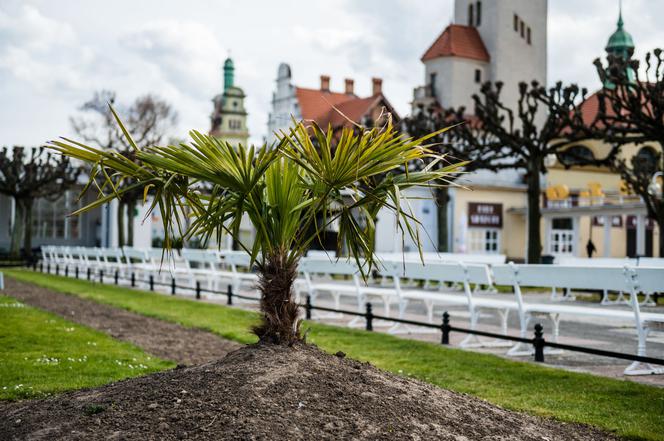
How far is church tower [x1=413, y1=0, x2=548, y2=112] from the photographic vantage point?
191ft

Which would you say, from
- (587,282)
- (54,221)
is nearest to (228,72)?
(54,221)

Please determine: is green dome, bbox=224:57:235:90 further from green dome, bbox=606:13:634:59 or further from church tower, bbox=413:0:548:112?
green dome, bbox=606:13:634:59

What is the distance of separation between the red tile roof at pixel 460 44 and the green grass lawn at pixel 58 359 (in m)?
50.5

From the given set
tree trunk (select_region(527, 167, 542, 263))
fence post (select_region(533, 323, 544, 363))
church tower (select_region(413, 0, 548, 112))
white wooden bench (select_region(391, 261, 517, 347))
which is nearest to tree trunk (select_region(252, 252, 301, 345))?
fence post (select_region(533, 323, 544, 363))

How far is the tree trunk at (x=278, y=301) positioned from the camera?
4984 millimetres

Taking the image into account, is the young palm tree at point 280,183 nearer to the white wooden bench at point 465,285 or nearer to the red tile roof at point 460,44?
the white wooden bench at point 465,285

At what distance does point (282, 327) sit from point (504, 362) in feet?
12.2

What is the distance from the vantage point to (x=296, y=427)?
13.1 feet

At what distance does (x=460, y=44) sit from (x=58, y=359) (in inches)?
2122

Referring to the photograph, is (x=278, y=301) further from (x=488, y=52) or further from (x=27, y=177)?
(x=488, y=52)

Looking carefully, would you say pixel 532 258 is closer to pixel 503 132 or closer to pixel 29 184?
pixel 503 132

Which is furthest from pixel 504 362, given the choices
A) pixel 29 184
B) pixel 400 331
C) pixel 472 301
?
pixel 29 184

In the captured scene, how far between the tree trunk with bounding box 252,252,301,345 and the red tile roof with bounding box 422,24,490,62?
5476 centimetres

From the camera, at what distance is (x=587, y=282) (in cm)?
834
